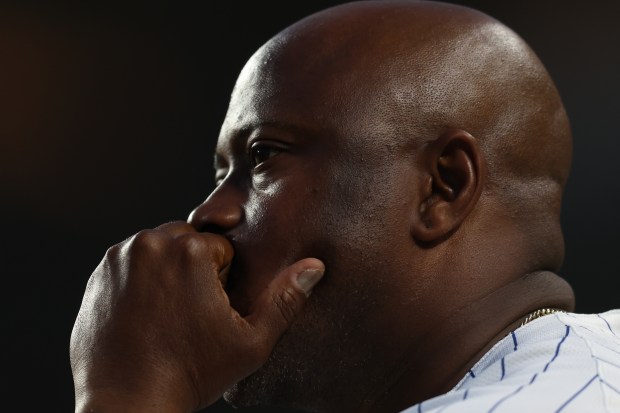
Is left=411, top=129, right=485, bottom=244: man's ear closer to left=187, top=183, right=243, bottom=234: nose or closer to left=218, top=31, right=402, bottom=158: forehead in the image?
left=218, top=31, right=402, bottom=158: forehead

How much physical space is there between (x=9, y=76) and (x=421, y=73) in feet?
8.03

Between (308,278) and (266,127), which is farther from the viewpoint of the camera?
(266,127)

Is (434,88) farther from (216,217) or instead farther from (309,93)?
(216,217)

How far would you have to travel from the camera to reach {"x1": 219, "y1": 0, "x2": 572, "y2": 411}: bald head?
1974 millimetres

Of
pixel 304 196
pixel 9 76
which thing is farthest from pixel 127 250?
pixel 9 76

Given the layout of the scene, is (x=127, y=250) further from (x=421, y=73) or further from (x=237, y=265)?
(x=421, y=73)

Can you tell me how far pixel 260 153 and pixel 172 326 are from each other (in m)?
0.40

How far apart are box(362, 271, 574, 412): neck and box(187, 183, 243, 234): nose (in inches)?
16.4

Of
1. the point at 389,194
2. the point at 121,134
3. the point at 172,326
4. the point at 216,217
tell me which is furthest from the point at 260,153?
the point at 121,134

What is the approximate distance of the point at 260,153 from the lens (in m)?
2.09

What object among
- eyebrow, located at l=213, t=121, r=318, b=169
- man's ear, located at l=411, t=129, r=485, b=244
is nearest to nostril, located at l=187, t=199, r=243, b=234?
eyebrow, located at l=213, t=121, r=318, b=169

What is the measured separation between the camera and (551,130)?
7.14 ft

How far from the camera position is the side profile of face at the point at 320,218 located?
1978 mm

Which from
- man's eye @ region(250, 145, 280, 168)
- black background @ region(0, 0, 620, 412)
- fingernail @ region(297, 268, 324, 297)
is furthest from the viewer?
black background @ region(0, 0, 620, 412)
